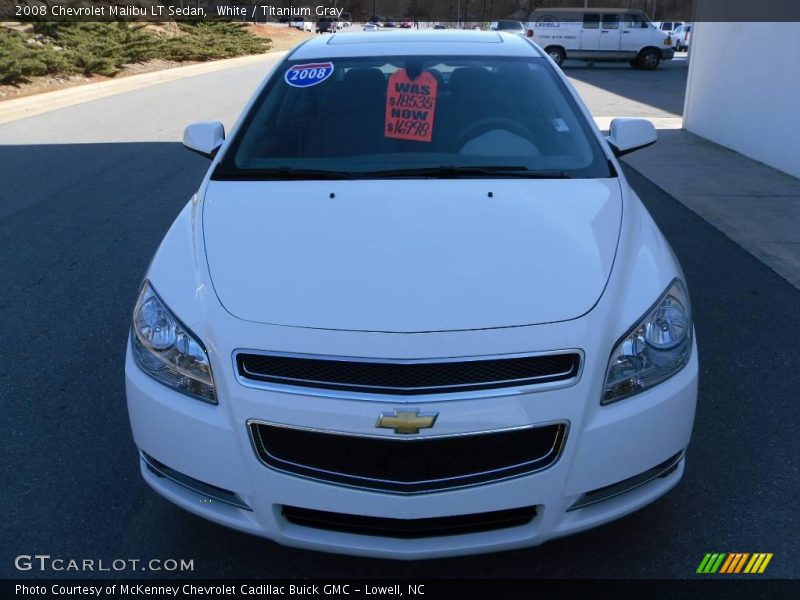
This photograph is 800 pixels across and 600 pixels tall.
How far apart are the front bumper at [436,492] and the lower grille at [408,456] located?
26 mm

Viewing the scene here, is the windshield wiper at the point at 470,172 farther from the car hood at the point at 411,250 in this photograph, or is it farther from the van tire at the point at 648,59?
the van tire at the point at 648,59

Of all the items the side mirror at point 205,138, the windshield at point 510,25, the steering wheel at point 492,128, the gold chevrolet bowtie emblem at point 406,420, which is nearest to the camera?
the gold chevrolet bowtie emblem at point 406,420

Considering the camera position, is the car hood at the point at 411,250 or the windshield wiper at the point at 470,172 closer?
the car hood at the point at 411,250

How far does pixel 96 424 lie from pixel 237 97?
47.1 feet

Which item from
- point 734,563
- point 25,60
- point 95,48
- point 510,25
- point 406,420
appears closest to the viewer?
point 406,420

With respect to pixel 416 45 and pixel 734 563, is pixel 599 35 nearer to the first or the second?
pixel 416 45

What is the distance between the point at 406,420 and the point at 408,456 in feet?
0.38

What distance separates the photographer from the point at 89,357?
4.32m

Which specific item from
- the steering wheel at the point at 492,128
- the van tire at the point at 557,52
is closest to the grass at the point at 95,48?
the van tire at the point at 557,52

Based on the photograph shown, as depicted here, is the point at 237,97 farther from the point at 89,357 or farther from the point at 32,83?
the point at 89,357

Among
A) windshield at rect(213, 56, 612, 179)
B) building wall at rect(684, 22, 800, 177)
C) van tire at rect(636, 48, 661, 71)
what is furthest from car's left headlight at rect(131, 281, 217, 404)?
van tire at rect(636, 48, 661, 71)

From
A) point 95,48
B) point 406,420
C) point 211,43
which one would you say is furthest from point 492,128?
point 211,43

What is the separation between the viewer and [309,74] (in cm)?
402

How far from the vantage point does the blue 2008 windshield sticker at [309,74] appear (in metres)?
4.00
